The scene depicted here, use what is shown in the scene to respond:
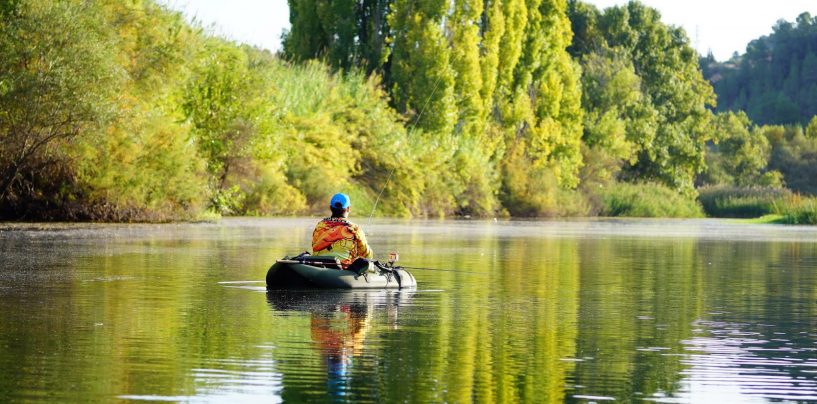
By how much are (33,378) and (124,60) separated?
3144 centimetres

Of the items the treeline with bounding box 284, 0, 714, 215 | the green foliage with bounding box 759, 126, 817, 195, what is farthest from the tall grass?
the green foliage with bounding box 759, 126, 817, 195

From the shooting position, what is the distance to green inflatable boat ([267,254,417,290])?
1745cm

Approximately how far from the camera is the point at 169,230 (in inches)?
1471

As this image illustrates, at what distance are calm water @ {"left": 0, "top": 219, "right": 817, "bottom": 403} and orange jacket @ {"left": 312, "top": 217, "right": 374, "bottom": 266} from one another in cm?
61

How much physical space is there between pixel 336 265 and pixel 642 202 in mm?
66426

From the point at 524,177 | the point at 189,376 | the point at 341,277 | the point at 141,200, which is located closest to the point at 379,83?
the point at 524,177

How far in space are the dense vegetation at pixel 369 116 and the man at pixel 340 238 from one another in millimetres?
11802

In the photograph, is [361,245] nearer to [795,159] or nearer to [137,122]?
[137,122]

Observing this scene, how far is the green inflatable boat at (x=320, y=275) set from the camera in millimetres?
17453

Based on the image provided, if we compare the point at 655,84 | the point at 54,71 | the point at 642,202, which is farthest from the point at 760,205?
the point at 54,71

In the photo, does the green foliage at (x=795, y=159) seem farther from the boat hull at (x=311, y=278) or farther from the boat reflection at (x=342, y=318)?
the boat reflection at (x=342, y=318)

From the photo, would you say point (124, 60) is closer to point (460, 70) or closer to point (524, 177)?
point (460, 70)

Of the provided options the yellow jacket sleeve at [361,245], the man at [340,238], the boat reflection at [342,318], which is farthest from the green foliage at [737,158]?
the boat reflection at [342,318]

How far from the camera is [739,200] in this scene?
8488cm
